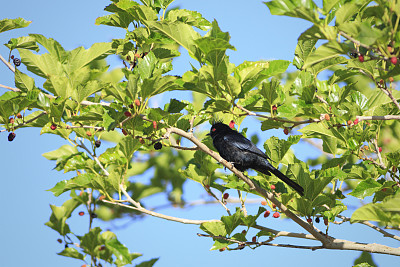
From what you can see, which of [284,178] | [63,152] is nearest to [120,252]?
[63,152]

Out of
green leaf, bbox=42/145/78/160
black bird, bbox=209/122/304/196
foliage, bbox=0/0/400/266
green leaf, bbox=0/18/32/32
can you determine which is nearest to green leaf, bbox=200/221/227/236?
foliage, bbox=0/0/400/266

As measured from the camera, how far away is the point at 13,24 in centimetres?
400

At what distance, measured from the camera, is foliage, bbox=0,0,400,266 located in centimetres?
272

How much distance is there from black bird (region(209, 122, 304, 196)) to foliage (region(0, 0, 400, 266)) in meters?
0.58

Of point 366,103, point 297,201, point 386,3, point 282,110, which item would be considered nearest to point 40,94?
point 282,110

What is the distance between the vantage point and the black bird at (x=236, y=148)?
4864mm

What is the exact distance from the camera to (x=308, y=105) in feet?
11.3

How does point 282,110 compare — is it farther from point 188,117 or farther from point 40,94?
point 40,94

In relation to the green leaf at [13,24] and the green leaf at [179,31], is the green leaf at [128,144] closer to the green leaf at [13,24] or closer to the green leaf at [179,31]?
the green leaf at [179,31]

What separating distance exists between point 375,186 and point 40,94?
2669 millimetres

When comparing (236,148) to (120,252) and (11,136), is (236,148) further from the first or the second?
(11,136)

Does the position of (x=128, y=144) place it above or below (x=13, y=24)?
below

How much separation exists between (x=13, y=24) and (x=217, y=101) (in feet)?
7.02

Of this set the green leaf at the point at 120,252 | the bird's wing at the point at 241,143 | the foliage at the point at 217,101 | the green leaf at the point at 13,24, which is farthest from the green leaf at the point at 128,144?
the bird's wing at the point at 241,143
